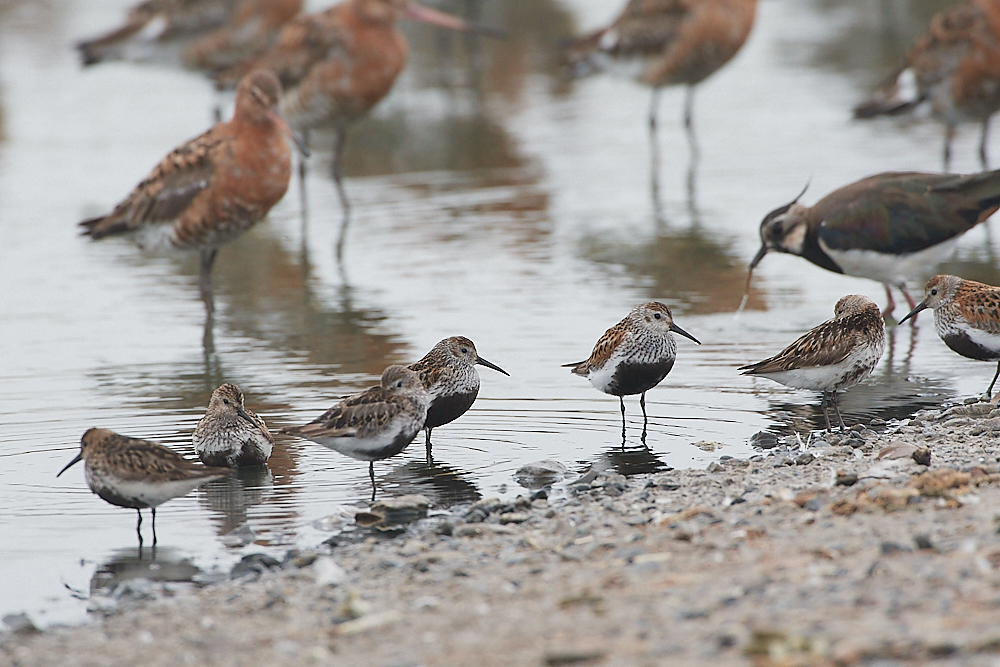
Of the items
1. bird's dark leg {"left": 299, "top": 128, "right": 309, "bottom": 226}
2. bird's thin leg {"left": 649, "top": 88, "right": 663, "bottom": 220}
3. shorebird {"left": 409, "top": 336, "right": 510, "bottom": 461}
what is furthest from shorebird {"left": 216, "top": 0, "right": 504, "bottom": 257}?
shorebird {"left": 409, "top": 336, "right": 510, "bottom": 461}

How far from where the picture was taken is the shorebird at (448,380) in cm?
757


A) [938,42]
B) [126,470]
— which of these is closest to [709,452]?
[126,470]

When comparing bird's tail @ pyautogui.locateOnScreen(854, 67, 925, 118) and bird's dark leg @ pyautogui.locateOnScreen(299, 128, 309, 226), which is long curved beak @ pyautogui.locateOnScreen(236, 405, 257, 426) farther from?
bird's tail @ pyautogui.locateOnScreen(854, 67, 925, 118)

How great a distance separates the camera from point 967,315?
7820mm

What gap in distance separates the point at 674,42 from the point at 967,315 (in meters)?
10.8

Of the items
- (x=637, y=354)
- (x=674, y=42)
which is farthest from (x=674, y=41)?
(x=637, y=354)

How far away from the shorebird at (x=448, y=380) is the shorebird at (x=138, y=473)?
155 cm

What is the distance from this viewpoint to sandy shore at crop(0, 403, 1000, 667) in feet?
14.8

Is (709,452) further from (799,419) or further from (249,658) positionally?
(249,658)

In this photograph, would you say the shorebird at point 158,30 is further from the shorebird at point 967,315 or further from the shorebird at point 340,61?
the shorebird at point 967,315

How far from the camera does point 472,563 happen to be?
573 centimetres

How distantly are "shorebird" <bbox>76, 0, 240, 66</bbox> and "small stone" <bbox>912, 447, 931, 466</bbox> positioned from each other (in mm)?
15285

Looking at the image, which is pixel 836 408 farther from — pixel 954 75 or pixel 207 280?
pixel 954 75

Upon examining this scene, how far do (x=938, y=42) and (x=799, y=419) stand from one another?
27.5 ft
